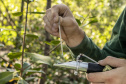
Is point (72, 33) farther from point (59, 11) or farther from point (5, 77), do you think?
point (5, 77)

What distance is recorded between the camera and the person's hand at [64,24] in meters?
1.01

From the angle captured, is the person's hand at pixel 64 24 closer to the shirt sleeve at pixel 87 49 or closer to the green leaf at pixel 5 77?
the shirt sleeve at pixel 87 49

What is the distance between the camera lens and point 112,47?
153 centimetres

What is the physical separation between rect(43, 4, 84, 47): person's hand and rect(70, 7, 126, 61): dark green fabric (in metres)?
0.06

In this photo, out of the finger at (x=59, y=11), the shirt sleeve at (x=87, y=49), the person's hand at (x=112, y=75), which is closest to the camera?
the person's hand at (x=112, y=75)

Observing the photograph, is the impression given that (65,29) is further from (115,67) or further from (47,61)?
(115,67)

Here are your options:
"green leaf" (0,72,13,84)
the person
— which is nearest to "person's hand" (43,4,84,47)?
the person

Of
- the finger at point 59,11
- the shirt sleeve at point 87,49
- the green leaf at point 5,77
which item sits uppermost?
the finger at point 59,11

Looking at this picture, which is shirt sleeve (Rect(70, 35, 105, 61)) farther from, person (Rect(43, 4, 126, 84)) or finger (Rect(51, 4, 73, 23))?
finger (Rect(51, 4, 73, 23))

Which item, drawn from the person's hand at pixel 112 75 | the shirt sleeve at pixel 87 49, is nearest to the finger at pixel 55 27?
the shirt sleeve at pixel 87 49

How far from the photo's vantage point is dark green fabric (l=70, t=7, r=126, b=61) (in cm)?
133

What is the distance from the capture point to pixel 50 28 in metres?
1.09

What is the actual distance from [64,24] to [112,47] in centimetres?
60

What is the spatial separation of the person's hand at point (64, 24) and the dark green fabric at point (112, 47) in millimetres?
57
